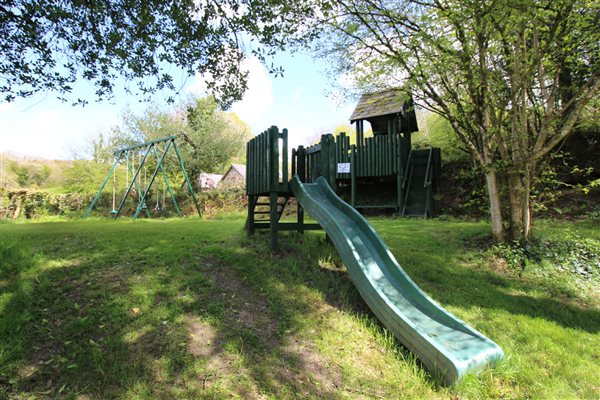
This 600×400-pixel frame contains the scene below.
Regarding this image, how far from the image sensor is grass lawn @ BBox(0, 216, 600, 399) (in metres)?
2.79

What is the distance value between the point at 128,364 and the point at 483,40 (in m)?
6.78

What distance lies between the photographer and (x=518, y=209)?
21.1ft

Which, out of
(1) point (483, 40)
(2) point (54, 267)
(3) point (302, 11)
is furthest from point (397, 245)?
(2) point (54, 267)

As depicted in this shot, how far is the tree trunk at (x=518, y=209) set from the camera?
21.0 feet

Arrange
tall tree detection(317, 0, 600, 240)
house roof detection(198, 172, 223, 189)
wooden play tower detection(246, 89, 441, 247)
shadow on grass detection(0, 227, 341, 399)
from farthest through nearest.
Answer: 1. house roof detection(198, 172, 223, 189)
2. wooden play tower detection(246, 89, 441, 247)
3. tall tree detection(317, 0, 600, 240)
4. shadow on grass detection(0, 227, 341, 399)

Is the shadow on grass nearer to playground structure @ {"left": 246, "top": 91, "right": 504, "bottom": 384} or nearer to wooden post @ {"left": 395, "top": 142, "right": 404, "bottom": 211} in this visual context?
playground structure @ {"left": 246, "top": 91, "right": 504, "bottom": 384}

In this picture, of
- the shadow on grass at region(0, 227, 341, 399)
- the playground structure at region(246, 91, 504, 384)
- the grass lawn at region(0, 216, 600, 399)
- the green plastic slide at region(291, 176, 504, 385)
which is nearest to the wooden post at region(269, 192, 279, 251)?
the playground structure at region(246, 91, 504, 384)

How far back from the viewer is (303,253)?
566 cm

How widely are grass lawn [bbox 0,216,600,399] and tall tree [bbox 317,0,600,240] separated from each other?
5.98 ft

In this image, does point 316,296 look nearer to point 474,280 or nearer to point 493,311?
point 493,311

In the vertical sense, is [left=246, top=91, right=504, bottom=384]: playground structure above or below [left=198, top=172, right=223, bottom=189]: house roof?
below

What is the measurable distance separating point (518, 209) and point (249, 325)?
555 centimetres

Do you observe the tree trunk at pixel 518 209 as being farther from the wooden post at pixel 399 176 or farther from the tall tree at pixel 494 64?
the wooden post at pixel 399 176

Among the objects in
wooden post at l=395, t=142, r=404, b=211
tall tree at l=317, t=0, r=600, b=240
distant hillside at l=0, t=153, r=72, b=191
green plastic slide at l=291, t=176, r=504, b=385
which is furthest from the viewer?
distant hillside at l=0, t=153, r=72, b=191
